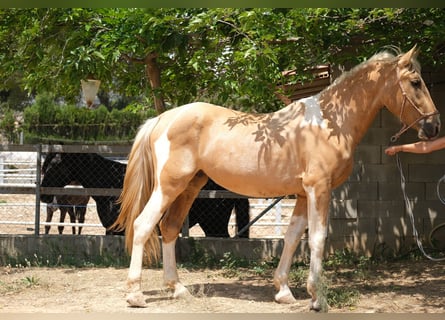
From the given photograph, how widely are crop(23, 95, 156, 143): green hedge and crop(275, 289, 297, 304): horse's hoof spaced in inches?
800

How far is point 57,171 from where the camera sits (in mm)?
9242

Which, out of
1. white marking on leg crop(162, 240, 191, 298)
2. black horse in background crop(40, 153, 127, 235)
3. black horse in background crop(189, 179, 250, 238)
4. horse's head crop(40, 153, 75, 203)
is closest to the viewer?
white marking on leg crop(162, 240, 191, 298)

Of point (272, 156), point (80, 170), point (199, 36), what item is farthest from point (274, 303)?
point (80, 170)

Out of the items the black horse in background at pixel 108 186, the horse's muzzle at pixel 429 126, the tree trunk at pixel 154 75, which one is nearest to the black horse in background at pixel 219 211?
the black horse in background at pixel 108 186

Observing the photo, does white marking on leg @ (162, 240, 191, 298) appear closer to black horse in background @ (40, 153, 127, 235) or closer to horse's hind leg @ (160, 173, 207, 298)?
horse's hind leg @ (160, 173, 207, 298)

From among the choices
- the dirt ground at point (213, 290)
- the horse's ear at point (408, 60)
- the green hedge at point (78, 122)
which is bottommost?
the dirt ground at point (213, 290)

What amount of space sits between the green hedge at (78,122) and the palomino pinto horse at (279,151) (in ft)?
64.9

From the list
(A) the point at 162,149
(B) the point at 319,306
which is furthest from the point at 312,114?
(B) the point at 319,306

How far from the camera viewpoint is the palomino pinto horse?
518 centimetres

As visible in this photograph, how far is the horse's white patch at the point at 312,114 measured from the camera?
17.5 ft

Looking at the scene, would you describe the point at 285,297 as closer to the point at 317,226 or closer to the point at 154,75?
the point at 317,226

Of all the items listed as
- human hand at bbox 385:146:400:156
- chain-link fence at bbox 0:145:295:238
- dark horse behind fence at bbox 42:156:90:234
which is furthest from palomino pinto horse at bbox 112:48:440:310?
dark horse behind fence at bbox 42:156:90:234

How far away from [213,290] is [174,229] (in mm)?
772

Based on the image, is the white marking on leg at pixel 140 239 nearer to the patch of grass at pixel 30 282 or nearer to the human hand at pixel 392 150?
the patch of grass at pixel 30 282
